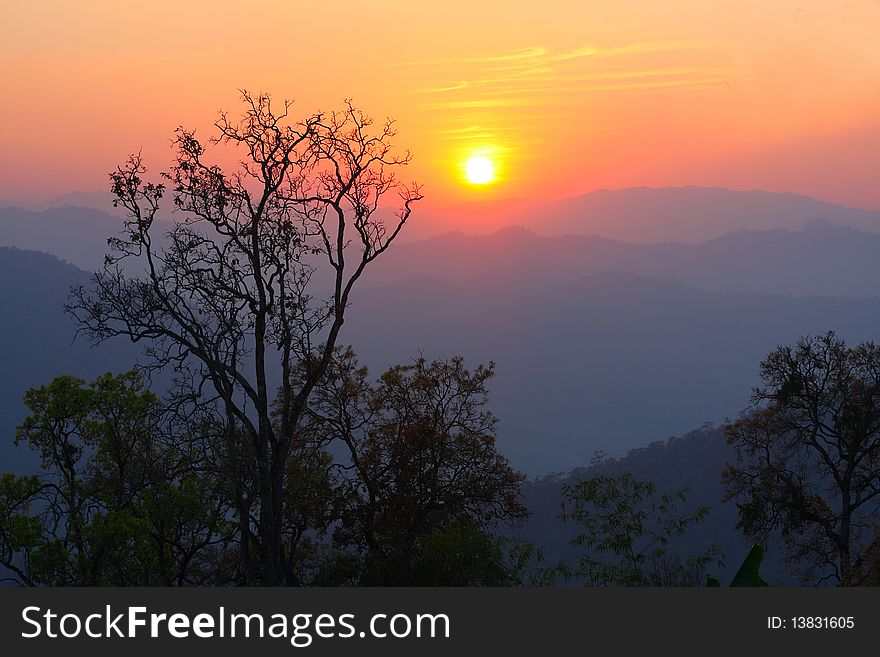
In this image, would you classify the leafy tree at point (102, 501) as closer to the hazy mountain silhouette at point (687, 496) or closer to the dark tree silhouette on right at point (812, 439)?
the dark tree silhouette on right at point (812, 439)

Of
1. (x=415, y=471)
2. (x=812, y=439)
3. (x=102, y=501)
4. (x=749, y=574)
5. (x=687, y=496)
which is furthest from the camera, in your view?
(x=687, y=496)

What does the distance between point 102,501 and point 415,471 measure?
794 cm

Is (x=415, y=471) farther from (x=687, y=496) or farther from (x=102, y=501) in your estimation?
(x=687, y=496)

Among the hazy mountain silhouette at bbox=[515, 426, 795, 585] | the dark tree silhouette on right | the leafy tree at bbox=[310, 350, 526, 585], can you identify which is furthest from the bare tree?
the hazy mountain silhouette at bbox=[515, 426, 795, 585]

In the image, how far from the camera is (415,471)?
19.8 metres

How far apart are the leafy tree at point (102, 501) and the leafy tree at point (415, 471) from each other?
3.42 metres

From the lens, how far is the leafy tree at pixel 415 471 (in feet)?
59.8

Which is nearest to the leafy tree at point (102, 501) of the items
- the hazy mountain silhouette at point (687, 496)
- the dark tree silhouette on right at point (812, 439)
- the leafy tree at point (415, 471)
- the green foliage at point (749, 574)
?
the leafy tree at point (415, 471)

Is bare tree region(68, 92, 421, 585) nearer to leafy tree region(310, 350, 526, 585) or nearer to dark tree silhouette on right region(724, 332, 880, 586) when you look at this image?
leafy tree region(310, 350, 526, 585)

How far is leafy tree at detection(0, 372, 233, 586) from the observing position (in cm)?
1834

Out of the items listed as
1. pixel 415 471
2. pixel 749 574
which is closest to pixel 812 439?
pixel 415 471

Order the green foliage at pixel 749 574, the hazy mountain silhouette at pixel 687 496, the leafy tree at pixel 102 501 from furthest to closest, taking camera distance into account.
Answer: the hazy mountain silhouette at pixel 687 496, the leafy tree at pixel 102 501, the green foliage at pixel 749 574

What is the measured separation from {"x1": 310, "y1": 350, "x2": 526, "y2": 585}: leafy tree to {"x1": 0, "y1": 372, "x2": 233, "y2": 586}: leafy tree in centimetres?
342

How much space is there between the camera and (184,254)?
15180 mm
